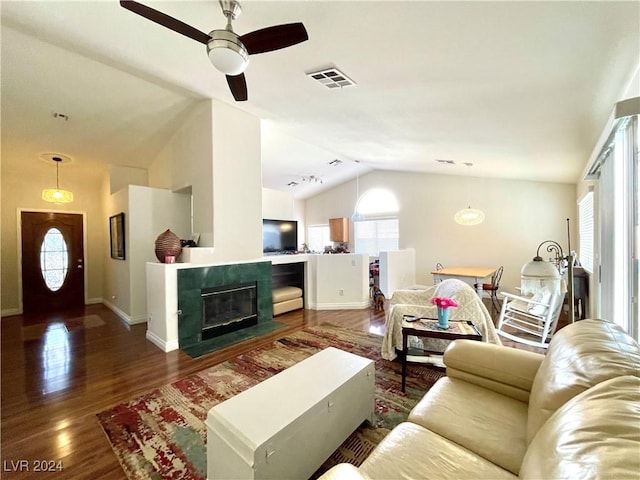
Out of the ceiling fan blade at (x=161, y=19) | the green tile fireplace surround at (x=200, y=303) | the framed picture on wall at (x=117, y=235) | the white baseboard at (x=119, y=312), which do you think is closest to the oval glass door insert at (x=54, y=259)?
the white baseboard at (x=119, y=312)

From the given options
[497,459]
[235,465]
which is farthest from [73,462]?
[497,459]

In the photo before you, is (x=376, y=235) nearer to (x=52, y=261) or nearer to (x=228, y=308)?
(x=228, y=308)

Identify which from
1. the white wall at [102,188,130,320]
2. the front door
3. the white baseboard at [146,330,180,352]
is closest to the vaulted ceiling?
the white wall at [102,188,130,320]

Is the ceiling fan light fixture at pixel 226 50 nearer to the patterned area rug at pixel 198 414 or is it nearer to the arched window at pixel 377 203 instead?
the patterned area rug at pixel 198 414

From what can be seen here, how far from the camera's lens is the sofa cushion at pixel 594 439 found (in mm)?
635

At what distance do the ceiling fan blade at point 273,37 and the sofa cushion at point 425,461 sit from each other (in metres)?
2.32

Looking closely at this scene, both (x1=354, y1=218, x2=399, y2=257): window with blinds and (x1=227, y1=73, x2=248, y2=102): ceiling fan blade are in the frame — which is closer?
(x1=227, y1=73, x2=248, y2=102): ceiling fan blade

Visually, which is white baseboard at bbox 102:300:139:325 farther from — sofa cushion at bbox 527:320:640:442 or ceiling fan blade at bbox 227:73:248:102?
sofa cushion at bbox 527:320:640:442

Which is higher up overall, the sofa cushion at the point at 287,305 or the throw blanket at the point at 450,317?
the throw blanket at the point at 450,317

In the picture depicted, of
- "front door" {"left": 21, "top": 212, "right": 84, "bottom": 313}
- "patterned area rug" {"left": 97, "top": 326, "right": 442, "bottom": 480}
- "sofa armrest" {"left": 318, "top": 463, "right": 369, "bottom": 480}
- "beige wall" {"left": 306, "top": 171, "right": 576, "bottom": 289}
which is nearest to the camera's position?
"sofa armrest" {"left": 318, "top": 463, "right": 369, "bottom": 480}

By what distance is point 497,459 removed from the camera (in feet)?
3.71

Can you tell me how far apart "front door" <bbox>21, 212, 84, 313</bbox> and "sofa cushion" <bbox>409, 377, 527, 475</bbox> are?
7.23 metres

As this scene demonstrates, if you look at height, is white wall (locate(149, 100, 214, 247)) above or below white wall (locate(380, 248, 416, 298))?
above

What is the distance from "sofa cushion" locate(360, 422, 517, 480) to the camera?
1.05 metres
